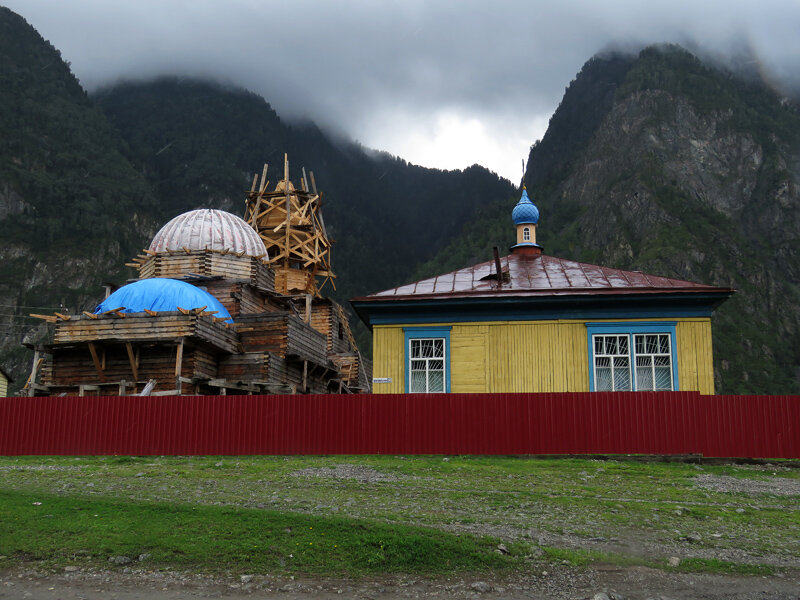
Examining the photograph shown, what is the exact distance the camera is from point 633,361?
84.6 feet

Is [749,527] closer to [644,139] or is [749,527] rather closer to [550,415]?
[550,415]

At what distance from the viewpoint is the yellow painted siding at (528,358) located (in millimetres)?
25531

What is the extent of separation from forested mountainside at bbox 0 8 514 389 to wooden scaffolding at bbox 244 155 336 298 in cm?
5382

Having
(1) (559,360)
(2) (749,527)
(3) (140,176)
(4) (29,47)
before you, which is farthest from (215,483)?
(4) (29,47)

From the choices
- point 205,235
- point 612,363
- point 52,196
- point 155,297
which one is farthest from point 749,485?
point 52,196

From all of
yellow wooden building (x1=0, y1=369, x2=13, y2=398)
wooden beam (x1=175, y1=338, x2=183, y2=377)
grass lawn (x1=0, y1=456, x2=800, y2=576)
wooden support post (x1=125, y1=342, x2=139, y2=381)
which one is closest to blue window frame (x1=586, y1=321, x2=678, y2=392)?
grass lawn (x1=0, y1=456, x2=800, y2=576)

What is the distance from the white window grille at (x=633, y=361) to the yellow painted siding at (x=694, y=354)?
1.16ft

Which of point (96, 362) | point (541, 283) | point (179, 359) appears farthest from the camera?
point (96, 362)

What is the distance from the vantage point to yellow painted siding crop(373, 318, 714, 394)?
25531mm

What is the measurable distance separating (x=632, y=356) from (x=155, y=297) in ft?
61.0

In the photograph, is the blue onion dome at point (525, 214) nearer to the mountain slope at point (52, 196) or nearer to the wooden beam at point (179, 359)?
the wooden beam at point (179, 359)

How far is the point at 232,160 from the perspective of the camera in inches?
5531

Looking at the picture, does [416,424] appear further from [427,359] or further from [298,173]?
[298,173]

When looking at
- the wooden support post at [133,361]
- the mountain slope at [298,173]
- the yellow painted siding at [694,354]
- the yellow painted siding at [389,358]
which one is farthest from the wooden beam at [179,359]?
the mountain slope at [298,173]
